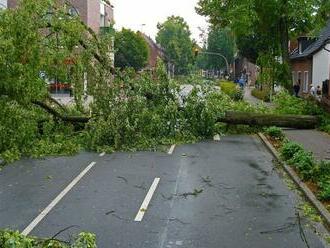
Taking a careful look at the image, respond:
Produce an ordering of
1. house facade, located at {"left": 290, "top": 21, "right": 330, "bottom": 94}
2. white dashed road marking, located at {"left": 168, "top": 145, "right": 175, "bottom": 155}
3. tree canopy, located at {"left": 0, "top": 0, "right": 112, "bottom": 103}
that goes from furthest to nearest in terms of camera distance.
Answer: house facade, located at {"left": 290, "top": 21, "right": 330, "bottom": 94}
white dashed road marking, located at {"left": 168, "top": 145, "right": 175, "bottom": 155}
tree canopy, located at {"left": 0, "top": 0, "right": 112, "bottom": 103}

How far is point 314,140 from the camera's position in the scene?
60.5ft

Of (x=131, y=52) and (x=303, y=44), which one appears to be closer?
(x=303, y=44)

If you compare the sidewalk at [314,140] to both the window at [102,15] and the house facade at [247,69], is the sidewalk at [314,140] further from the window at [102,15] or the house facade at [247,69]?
the house facade at [247,69]

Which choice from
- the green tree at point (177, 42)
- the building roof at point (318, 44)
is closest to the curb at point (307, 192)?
the building roof at point (318, 44)

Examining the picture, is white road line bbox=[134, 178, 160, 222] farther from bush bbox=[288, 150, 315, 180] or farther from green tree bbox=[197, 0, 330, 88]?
green tree bbox=[197, 0, 330, 88]

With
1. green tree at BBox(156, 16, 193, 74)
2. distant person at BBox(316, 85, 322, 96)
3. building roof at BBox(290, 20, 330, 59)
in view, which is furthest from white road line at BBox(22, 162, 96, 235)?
green tree at BBox(156, 16, 193, 74)

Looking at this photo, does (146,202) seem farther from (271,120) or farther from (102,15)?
(102,15)

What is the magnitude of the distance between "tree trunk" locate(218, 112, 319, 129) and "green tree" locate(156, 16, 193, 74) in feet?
271

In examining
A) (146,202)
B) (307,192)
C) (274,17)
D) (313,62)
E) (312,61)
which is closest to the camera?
(146,202)

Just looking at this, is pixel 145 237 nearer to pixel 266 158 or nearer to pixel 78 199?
pixel 78 199

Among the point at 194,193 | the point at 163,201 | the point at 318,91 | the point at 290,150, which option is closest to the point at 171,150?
the point at 290,150

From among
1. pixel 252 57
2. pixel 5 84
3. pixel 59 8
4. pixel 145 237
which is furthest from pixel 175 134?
pixel 252 57

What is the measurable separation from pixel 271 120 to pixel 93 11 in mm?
34230

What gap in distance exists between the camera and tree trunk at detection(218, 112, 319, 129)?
2098cm
